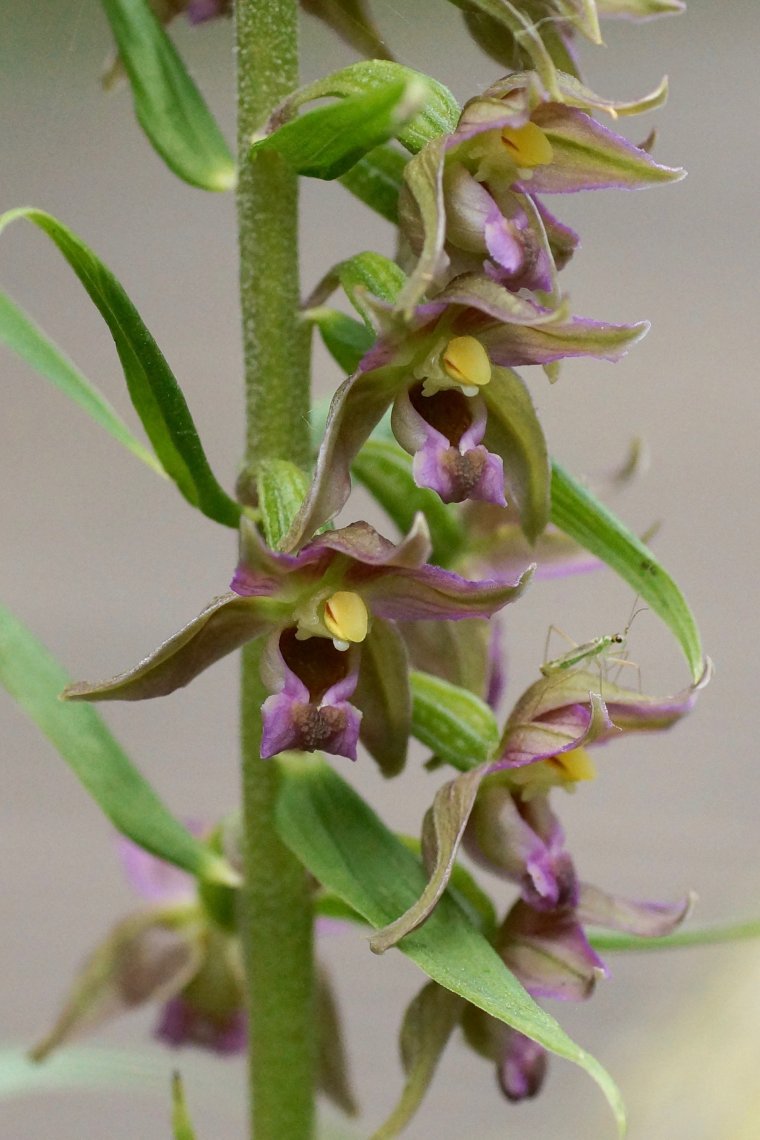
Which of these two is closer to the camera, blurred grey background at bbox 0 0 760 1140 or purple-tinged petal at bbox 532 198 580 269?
purple-tinged petal at bbox 532 198 580 269

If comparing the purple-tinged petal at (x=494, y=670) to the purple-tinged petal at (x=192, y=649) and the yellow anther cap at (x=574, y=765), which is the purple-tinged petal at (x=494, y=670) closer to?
the yellow anther cap at (x=574, y=765)

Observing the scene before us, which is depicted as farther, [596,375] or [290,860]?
[596,375]

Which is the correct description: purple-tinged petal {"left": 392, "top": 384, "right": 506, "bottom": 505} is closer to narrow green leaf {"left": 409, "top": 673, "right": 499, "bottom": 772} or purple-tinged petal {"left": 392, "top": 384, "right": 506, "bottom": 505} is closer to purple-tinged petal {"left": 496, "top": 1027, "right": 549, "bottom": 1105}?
narrow green leaf {"left": 409, "top": 673, "right": 499, "bottom": 772}

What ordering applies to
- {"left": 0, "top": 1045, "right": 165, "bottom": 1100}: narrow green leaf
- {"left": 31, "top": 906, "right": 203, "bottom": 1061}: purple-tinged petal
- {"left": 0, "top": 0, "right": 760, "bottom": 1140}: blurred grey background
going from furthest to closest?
{"left": 0, "top": 0, "right": 760, "bottom": 1140}: blurred grey background
{"left": 0, "top": 1045, "right": 165, "bottom": 1100}: narrow green leaf
{"left": 31, "top": 906, "right": 203, "bottom": 1061}: purple-tinged petal

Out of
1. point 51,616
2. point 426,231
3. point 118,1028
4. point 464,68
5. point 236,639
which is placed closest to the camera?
point 426,231

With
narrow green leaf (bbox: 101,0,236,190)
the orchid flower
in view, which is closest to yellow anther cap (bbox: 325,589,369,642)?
the orchid flower

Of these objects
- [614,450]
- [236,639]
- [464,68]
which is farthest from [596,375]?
[236,639]

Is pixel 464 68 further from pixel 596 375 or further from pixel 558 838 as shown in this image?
pixel 596 375
